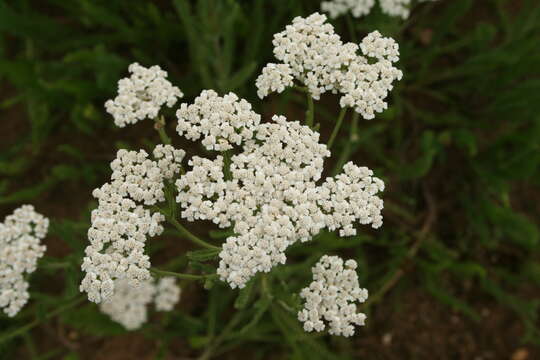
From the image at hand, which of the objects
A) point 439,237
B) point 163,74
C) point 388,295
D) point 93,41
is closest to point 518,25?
point 439,237

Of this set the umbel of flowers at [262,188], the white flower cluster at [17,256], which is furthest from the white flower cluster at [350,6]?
the white flower cluster at [17,256]

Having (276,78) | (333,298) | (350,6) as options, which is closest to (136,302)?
(333,298)

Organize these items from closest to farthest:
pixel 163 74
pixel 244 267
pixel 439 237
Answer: pixel 244 267, pixel 163 74, pixel 439 237

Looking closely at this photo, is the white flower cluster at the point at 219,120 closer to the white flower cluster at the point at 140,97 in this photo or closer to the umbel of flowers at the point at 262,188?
the umbel of flowers at the point at 262,188

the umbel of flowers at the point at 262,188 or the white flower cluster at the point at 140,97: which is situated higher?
the white flower cluster at the point at 140,97

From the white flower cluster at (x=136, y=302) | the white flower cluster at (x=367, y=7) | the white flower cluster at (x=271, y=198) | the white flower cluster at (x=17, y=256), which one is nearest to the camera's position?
the white flower cluster at (x=271, y=198)

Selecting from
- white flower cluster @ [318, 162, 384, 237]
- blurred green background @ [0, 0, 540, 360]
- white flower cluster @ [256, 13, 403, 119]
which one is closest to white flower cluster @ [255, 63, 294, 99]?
white flower cluster @ [256, 13, 403, 119]

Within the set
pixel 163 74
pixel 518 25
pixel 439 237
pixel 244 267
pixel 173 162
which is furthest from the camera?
pixel 439 237

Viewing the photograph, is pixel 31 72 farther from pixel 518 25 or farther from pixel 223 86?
pixel 518 25
